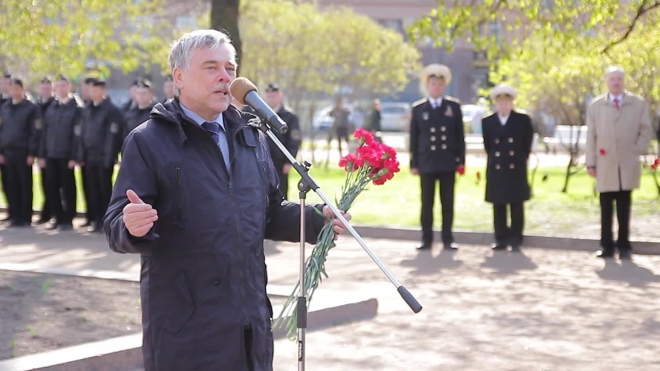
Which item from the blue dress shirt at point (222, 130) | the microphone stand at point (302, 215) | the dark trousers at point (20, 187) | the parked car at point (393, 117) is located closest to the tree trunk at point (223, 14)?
the dark trousers at point (20, 187)

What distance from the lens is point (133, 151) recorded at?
427 centimetres

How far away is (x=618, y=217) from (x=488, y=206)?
554 centimetres

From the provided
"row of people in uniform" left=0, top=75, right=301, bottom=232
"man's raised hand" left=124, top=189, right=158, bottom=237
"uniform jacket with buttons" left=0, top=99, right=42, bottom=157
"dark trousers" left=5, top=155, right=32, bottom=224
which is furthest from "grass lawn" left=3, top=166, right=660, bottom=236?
"man's raised hand" left=124, top=189, right=158, bottom=237

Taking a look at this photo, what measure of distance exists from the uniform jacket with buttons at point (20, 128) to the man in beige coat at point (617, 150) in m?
7.96

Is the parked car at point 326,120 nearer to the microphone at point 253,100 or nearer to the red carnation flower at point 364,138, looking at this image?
the red carnation flower at point 364,138

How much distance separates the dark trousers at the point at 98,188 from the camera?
15.9 metres

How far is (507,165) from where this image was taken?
13914 mm

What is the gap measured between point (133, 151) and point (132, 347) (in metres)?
3.48

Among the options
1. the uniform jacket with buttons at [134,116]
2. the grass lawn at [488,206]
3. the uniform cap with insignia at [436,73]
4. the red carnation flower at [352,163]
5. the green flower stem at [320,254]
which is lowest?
the grass lawn at [488,206]

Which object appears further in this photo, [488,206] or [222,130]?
[488,206]

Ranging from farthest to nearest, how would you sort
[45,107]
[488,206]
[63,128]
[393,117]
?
[393,117], [488,206], [45,107], [63,128]

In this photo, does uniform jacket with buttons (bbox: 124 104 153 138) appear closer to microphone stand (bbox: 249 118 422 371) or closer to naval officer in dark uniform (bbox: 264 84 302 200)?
naval officer in dark uniform (bbox: 264 84 302 200)

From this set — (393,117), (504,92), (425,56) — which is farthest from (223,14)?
(425,56)

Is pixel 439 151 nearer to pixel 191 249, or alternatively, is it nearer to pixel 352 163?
pixel 352 163
